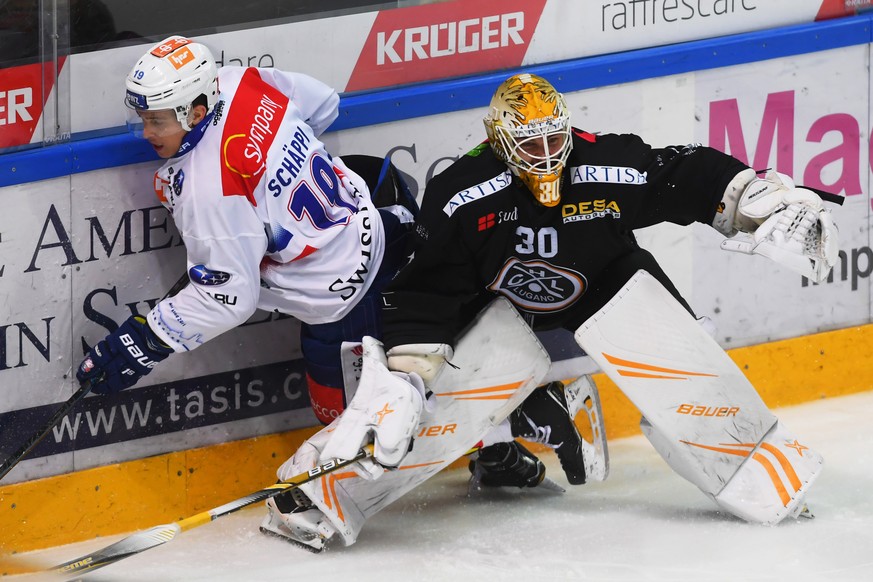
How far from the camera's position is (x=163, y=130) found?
3.75m

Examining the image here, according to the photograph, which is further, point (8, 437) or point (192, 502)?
point (192, 502)

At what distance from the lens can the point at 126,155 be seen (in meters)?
4.04

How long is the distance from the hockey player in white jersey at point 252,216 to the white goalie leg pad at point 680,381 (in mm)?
663

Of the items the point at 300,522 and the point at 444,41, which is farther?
the point at 444,41

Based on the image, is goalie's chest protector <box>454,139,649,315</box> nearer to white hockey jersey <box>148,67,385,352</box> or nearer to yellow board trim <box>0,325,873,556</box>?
white hockey jersey <box>148,67,385,352</box>

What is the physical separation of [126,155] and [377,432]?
1.05 meters

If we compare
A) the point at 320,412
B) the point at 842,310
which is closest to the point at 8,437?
the point at 320,412

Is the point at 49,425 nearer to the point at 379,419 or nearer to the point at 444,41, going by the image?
the point at 379,419

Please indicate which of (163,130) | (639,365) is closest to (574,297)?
(639,365)

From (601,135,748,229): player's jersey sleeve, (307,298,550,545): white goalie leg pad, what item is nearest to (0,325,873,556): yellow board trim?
(307,298,550,545): white goalie leg pad

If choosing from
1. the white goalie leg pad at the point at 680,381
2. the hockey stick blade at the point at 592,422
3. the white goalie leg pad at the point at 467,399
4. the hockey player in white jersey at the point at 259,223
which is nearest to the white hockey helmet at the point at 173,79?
the hockey player in white jersey at the point at 259,223

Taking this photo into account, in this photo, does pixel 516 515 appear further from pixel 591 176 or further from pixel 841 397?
pixel 841 397

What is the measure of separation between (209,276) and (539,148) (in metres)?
0.89

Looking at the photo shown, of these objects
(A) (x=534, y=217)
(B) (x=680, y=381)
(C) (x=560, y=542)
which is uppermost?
(A) (x=534, y=217)
